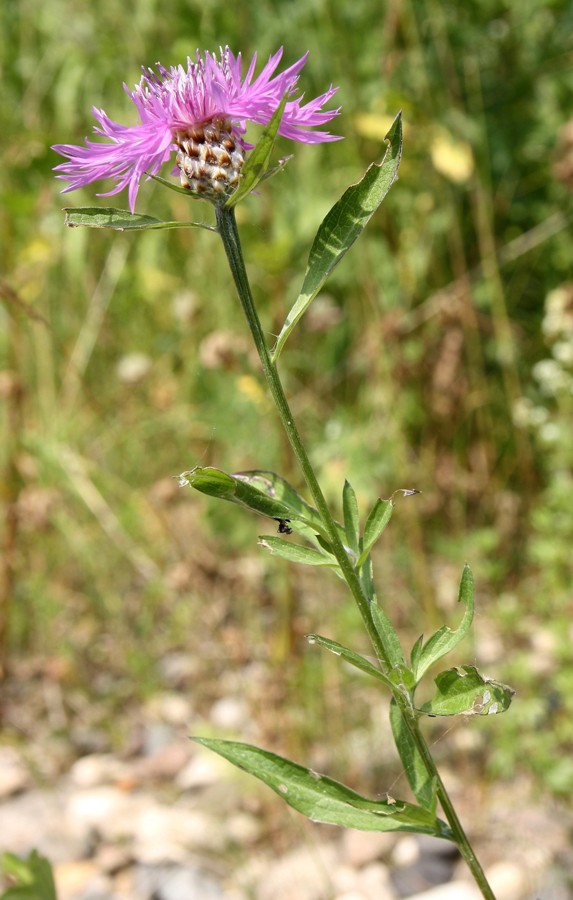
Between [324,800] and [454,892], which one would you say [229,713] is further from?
[324,800]

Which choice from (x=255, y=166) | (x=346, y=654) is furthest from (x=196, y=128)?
(x=346, y=654)

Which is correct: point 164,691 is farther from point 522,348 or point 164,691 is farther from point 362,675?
point 522,348

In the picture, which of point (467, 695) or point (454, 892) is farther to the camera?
point (454, 892)

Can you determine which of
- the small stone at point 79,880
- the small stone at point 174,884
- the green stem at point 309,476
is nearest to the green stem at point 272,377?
the green stem at point 309,476

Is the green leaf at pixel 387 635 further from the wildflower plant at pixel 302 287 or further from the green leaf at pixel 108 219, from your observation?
the green leaf at pixel 108 219

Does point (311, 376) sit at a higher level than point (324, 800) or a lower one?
higher

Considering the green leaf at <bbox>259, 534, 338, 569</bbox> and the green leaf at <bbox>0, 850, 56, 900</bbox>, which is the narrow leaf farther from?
the green leaf at <bbox>0, 850, 56, 900</bbox>

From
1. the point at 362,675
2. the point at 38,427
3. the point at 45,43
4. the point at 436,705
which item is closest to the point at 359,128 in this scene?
the point at 362,675
